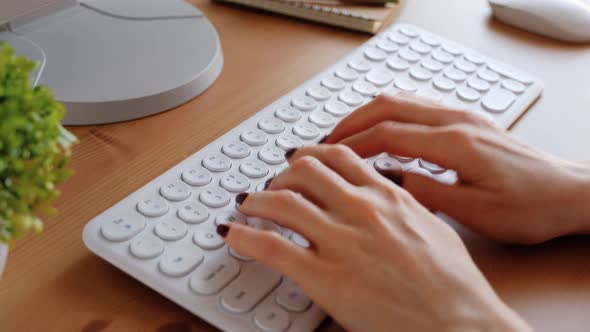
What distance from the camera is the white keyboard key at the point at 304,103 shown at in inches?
25.9

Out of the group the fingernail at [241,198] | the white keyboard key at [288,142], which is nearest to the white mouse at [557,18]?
the white keyboard key at [288,142]

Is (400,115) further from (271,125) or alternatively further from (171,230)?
(171,230)

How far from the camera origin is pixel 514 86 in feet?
2.39

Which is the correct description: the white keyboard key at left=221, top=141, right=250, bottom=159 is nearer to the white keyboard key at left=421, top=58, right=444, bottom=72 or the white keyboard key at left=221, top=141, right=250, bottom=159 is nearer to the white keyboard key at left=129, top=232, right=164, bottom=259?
the white keyboard key at left=129, top=232, right=164, bottom=259

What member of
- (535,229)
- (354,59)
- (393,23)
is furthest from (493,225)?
(393,23)

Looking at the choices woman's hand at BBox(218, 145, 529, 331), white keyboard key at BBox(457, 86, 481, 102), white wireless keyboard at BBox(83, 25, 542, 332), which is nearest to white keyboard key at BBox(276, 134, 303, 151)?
white wireless keyboard at BBox(83, 25, 542, 332)

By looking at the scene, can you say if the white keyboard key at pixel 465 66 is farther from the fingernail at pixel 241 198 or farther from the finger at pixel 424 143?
the fingernail at pixel 241 198

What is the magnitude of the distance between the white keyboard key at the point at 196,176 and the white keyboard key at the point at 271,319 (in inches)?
5.8

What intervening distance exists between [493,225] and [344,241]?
160 mm

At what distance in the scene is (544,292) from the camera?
0.50 m

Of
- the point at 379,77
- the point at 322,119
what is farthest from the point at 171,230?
the point at 379,77

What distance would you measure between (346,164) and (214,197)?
0.39ft

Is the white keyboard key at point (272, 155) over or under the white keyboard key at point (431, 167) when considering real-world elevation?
under

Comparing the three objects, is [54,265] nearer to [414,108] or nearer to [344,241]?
[344,241]
